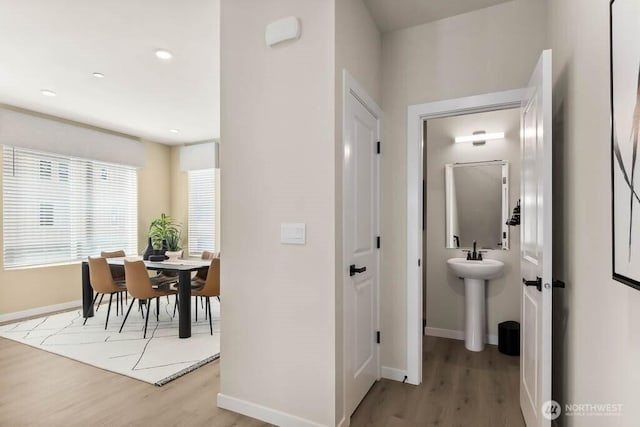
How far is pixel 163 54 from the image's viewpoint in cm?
309

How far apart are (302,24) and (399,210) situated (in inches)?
58.4

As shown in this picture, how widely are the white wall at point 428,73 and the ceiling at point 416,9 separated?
62 mm

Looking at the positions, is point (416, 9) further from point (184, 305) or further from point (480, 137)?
point (184, 305)

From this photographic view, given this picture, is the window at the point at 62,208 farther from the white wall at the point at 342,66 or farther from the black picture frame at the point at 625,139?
the black picture frame at the point at 625,139

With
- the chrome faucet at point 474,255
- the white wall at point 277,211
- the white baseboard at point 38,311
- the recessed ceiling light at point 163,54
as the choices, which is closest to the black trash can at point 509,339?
the chrome faucet at point 474,255

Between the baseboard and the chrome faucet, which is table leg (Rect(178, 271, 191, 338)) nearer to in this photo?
the baseboard

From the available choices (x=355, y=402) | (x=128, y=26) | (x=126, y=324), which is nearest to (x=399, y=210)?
(x=355, y=402)

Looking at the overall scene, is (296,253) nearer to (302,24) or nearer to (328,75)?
(328,75)

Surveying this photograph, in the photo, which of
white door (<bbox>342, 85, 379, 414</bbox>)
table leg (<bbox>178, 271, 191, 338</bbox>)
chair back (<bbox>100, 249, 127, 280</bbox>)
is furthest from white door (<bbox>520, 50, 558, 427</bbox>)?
chair back (<bbox>100, 249, 127, 280</bbox>)

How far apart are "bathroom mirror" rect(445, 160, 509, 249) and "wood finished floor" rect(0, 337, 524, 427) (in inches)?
47.2

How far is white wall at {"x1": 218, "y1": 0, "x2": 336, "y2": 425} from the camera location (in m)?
1.99

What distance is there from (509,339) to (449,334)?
666 mm

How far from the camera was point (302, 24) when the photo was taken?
2.05 metres

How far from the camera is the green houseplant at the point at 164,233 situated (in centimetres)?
589
